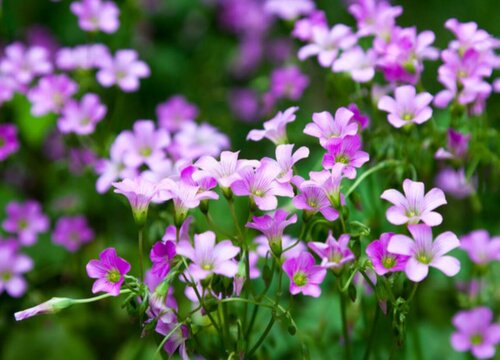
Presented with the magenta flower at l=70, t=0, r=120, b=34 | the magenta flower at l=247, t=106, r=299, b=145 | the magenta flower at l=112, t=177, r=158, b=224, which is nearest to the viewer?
the magenta flower at l=112, t=177, r=158, b=224

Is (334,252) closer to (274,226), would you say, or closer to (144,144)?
(274,226)

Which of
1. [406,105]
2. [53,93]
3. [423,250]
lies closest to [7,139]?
[53,93]

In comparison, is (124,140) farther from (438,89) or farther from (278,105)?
(438,89)

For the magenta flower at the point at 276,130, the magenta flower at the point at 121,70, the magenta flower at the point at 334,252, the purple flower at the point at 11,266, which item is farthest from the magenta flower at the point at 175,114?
the magenta flower at the point at 334,252

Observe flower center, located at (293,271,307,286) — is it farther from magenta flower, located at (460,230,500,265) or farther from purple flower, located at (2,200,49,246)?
purple flower, located at (2,200,49,246)

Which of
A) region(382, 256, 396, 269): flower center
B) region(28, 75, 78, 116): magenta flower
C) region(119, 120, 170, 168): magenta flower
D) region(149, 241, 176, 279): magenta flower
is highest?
region(382, 256, 396, 269): flower center

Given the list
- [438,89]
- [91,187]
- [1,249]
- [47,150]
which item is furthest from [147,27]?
[1,249]

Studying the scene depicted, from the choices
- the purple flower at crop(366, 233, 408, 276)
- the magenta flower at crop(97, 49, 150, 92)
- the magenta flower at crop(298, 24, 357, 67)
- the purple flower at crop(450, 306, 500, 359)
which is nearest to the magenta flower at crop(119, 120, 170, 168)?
the magenta flower at crop(97, 49, 150, 92)

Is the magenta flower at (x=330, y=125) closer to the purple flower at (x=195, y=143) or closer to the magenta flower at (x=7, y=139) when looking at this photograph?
the purple flower at (x=195, y=143)

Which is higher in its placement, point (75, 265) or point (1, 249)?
point (1, 249)
